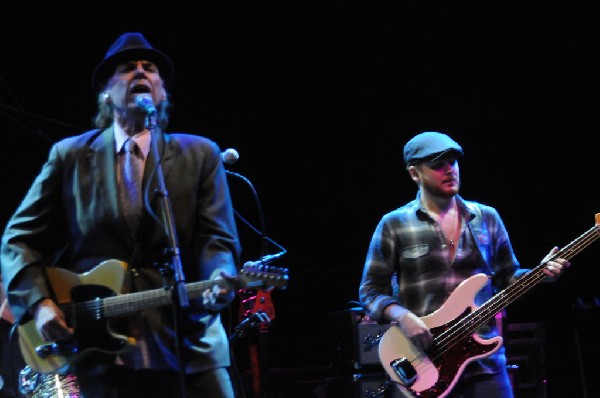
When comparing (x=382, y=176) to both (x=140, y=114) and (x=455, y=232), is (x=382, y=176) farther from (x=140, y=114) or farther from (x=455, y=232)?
(x=140, y=114)

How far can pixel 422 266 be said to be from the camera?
16.2 ft

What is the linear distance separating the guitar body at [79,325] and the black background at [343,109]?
5.96 m

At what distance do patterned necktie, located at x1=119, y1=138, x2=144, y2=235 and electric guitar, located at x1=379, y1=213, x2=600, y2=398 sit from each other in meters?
2.05

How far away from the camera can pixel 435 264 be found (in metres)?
4.88

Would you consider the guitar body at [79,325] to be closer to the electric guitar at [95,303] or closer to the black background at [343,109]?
the electric guitar at [95,303]

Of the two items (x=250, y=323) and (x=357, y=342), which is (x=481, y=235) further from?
(x=250, y=323)

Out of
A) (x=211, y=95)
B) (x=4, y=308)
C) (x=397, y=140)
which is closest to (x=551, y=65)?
(x=397, y=140)

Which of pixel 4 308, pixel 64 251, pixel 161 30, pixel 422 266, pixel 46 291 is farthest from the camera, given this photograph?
pixel 161 30

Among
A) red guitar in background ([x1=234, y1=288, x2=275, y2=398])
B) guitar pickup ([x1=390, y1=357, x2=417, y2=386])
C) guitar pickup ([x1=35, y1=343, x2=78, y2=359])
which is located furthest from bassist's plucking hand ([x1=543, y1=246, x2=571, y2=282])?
red guitar in background ([x1=234, y1=288, x2=275, y2=398])

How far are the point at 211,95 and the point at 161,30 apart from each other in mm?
996

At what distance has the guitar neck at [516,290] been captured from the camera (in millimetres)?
4672

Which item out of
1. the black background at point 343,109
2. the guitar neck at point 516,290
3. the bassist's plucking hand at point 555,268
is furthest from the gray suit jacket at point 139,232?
the black background at point 343,109

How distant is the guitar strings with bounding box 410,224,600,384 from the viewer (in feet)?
15.2

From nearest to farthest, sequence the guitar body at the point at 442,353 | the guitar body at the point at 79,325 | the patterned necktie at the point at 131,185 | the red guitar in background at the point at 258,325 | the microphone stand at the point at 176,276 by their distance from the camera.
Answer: the microphone stand at the point at 176,276 → the guitar body at the point at 79,325 → the patterned necktie at the point at 131,185 → the guitar body at the point at 442,353 → the red guitar in background at the point at 258,325
